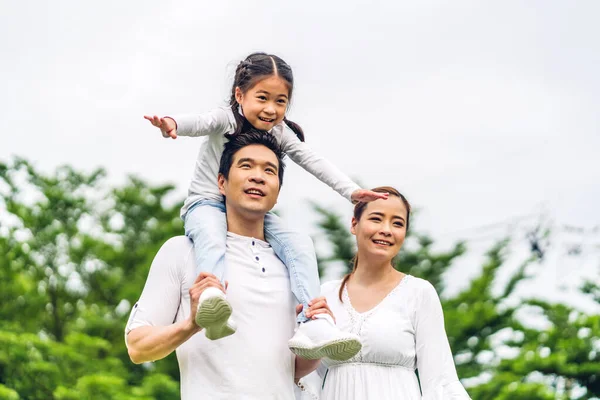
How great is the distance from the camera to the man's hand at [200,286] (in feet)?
11.6

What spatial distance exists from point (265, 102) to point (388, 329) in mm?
1108

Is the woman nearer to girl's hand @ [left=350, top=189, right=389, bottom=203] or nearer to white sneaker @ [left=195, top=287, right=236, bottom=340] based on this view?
girl's hand @ [left=350, top=189, right=389, bottom=203]

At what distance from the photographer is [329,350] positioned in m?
3.72

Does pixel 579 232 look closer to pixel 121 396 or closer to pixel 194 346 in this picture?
pixel 121 396

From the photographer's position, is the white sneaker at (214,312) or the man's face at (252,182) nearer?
the white sneaker at (214,312)

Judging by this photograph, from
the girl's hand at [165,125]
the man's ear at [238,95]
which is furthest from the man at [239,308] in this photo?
the girl's hand at [165,125]

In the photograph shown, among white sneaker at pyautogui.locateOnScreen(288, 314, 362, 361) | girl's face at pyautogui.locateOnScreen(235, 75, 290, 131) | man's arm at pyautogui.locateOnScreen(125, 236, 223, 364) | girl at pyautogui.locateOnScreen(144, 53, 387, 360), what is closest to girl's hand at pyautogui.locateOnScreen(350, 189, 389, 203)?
girl at pyautogui.locateOnScreen(144, 53, 387, 360)

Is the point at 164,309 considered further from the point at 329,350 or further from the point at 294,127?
the point at 294,127

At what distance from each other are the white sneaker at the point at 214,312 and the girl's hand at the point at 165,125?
2.01 ft

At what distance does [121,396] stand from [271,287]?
9.23 m

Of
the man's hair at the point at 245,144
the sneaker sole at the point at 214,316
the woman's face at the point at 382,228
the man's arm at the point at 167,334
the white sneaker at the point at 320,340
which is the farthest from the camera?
the woman's face at the point at 382,228

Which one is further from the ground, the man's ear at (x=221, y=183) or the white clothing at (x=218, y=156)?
the white clothing at (x=218, y=156)

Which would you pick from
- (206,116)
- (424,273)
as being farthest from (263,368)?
(424,273)

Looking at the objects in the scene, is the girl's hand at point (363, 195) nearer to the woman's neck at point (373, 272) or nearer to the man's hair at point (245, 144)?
the man's hair at point (245, 144)
